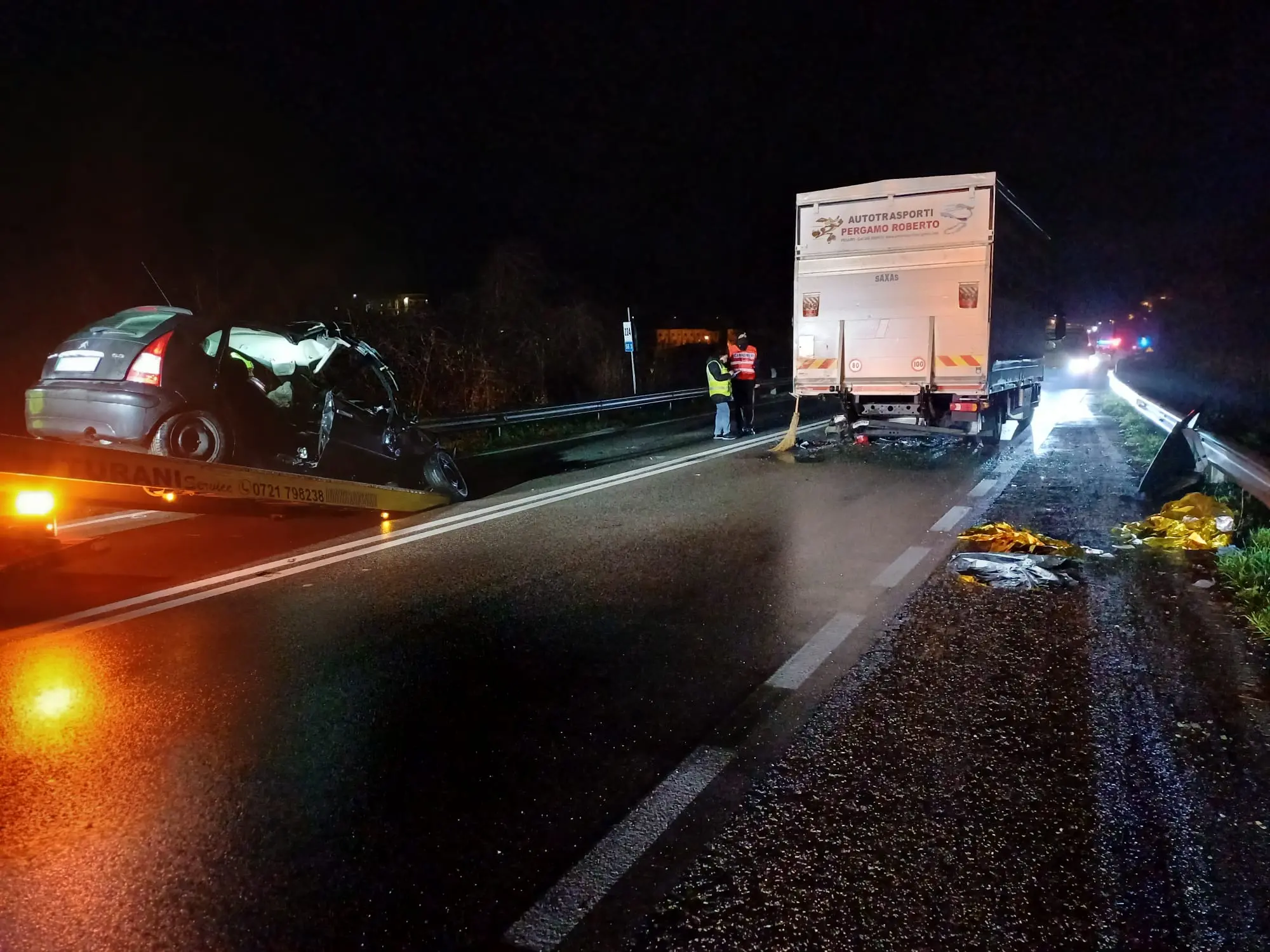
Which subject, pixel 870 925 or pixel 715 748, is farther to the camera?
pixel 715 748

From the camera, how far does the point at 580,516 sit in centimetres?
912

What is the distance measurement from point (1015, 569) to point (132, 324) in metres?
7.46

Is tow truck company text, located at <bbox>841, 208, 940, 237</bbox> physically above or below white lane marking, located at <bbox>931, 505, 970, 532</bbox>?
above

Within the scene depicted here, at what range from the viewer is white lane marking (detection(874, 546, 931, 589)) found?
6.43 meters

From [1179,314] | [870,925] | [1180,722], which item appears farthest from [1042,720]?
[1179,314]

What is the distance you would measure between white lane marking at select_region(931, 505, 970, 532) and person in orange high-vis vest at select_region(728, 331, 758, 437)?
23.3 ft

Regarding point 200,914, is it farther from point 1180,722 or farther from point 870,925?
point 1180,722

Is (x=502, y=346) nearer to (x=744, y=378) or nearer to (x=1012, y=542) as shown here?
(x=744, y=378)

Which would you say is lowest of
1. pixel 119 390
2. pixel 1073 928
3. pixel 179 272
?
pixel 1073 928

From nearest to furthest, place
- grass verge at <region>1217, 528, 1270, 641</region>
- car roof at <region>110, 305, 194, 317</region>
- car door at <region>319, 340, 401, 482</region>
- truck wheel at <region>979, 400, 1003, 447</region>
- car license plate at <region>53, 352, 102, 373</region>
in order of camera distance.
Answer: grass verge at <region>1217, 528, 1270, 641</region>, car license plate at <region>53, 352, 102, 373</region>, car roof at <region>110, 305, 194, 317</region>, car door at <region>319, 340, 401, 482</region>, truck wheel at <region>979, 400, 1003, 447</region>

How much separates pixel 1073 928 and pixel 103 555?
289 inches

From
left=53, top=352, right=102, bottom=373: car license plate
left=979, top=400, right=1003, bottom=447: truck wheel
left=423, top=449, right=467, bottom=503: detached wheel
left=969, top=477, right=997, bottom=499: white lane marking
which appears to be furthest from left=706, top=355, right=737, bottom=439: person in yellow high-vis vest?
left=53, top=352, right=102, bottom=373: car license plate

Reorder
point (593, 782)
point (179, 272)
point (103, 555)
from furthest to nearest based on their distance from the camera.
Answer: point (179, 272) < point (103, 555) < point (593, 782)

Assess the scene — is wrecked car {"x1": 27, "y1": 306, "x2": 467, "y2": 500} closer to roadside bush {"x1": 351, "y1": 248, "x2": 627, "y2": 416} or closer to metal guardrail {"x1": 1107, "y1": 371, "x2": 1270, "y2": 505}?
metal guardrail {"x1": 1107, "y1": 371, "x2": 1270, "y2": 505}
